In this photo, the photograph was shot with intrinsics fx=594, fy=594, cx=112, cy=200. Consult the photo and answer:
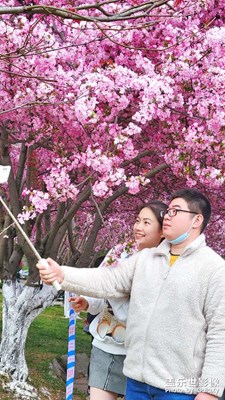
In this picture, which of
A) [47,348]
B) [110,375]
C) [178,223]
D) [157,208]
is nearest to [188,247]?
[178,223]

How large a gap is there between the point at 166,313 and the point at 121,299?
0.59 metres

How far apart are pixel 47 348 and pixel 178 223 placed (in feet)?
28.2

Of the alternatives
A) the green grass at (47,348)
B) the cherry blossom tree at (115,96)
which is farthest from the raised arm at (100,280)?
the green grass at (47,348)

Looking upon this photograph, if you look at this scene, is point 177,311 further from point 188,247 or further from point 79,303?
point 79,303

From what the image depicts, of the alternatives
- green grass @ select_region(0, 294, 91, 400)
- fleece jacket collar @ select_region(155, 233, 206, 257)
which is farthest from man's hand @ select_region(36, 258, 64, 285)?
green grass @ select_region(0, 294, 91, 400)

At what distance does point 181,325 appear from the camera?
2.80 metres

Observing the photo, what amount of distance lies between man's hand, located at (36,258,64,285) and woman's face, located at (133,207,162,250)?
684 millimetres

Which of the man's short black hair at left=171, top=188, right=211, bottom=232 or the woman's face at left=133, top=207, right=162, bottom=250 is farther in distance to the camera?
the woman's face at left=133, top=207, right=162, bottom=250

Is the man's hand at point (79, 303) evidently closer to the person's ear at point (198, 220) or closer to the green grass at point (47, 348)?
the person's ear at point (198, 220)

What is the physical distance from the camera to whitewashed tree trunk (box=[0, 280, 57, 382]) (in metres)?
7.55

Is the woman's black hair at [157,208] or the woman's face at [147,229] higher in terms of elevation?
the woman's black hair at [157,208]

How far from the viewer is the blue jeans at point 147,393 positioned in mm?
2783

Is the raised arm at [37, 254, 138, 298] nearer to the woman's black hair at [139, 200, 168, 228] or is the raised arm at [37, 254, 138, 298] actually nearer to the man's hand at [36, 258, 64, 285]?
the man's hand at [36, 258, 64, 285]

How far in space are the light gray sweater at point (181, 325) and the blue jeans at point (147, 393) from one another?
4 cm
